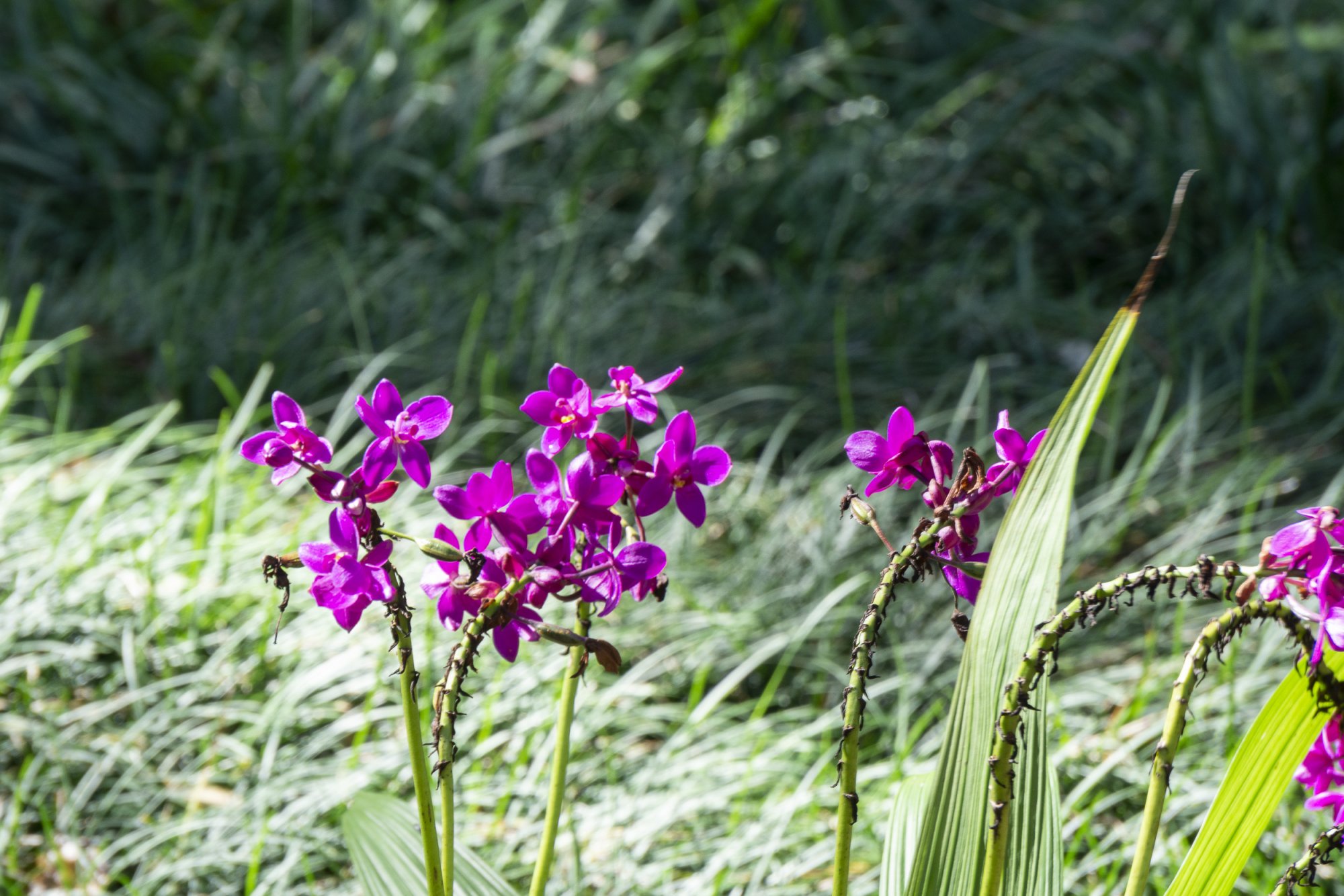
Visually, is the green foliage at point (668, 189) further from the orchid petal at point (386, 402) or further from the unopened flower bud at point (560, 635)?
the unopened flower bud at point (560, 635)

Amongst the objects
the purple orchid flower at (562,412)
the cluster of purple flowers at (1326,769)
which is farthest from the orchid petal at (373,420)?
the cluster of purple flowers at (1326,769)

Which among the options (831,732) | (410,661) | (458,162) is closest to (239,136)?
(458,162)

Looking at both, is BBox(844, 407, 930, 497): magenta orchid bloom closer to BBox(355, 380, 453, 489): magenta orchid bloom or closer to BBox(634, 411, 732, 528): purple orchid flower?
BBox(634, 411, 732, 528): purple orchid flower

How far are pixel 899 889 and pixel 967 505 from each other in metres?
0.37

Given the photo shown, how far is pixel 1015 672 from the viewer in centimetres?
86

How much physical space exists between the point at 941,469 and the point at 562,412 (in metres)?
0.29

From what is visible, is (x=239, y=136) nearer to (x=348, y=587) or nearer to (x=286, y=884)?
(x=286, y=884)

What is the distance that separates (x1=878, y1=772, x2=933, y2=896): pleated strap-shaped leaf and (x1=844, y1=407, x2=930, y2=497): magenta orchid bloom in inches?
10.0

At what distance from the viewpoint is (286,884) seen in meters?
1.65

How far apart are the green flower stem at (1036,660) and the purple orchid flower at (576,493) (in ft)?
0.96

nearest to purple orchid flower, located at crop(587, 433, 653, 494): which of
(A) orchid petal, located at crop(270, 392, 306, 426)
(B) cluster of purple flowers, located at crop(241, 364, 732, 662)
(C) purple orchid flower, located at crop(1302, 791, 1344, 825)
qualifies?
(B) cluster of purple flowers, located at crop(241, 364, 732, 662)

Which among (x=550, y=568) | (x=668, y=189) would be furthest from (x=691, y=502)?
(x=668, y=189)

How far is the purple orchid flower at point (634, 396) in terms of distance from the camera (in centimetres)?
91

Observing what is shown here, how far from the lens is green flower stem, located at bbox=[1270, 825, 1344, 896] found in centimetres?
88
